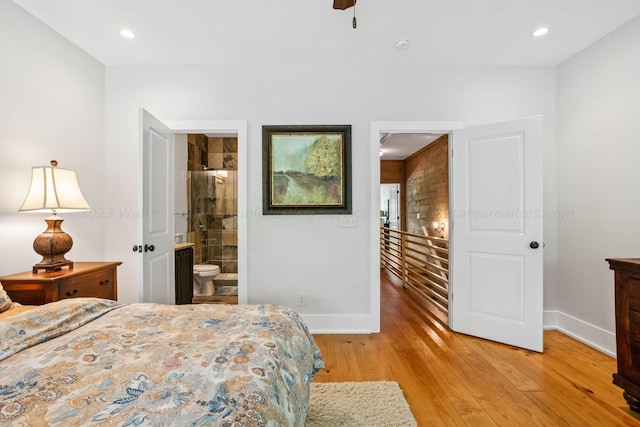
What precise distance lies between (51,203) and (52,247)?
0.98 feet

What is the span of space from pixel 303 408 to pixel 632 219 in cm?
281

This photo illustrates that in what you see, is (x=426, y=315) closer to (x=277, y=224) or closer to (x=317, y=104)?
(x=277, y=224)

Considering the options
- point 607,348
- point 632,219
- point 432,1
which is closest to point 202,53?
point 432,1

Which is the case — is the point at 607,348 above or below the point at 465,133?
below

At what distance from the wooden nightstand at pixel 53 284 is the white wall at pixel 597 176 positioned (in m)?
4.01

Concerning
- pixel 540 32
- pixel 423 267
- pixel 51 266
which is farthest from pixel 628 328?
pixel 51 266

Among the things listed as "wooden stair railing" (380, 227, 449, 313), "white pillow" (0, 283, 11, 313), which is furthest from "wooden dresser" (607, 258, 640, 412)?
"white pillow" (0, 283, 11, 313)

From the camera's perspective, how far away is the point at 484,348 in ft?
8.27

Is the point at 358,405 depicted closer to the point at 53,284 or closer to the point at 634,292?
the point at 634,292

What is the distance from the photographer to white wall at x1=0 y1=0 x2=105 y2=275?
2002 millimetres

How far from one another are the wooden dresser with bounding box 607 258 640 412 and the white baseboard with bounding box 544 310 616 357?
0.84 m

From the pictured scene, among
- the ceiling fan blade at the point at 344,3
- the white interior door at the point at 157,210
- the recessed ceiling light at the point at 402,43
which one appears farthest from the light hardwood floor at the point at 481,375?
the recessed ceiling light at the point at 402,43

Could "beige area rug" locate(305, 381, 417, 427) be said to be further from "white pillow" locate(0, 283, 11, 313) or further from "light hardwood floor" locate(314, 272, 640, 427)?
"white pillow" locate(0, 283, 11, 313)

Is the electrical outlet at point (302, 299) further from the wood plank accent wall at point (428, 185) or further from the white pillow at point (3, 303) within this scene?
the wood plank accent wall at point (428, 185)
